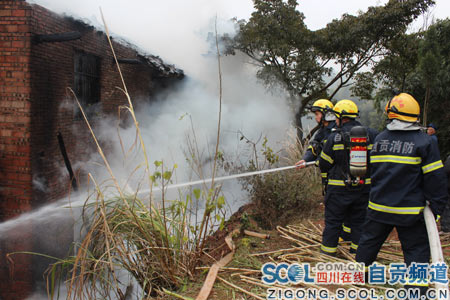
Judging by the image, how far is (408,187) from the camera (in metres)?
2.79

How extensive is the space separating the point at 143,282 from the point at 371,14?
989 cm

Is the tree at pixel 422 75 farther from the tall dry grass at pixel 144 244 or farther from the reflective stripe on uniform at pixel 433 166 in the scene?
the tall dry grass at pixel 144 244

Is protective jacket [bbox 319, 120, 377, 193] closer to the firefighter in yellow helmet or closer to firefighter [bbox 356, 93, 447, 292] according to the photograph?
the firefighter in yellow helmet

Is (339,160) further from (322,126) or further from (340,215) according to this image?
(322,126)

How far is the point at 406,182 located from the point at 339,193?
0.96 metres

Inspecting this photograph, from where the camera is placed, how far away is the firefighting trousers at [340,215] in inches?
145

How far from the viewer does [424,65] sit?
7395mm

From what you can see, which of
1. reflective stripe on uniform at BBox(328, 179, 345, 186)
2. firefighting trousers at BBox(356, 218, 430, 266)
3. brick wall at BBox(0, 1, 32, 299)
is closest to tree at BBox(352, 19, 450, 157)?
reflective stripe on uniform at BBox(328, 179, 345, 186)

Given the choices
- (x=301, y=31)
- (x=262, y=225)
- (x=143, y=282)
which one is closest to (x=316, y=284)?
(x=143, y=282)

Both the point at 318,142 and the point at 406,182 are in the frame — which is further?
the point at 318,142

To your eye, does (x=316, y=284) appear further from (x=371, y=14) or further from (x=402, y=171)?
(x=371, y=14)

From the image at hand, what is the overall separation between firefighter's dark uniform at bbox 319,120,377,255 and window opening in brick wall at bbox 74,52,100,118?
4.63 m

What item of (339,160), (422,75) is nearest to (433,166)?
(339,160)

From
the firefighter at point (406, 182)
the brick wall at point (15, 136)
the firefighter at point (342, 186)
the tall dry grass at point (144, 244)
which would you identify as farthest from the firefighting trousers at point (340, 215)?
Answer: the brick wall at point (15, 136)
